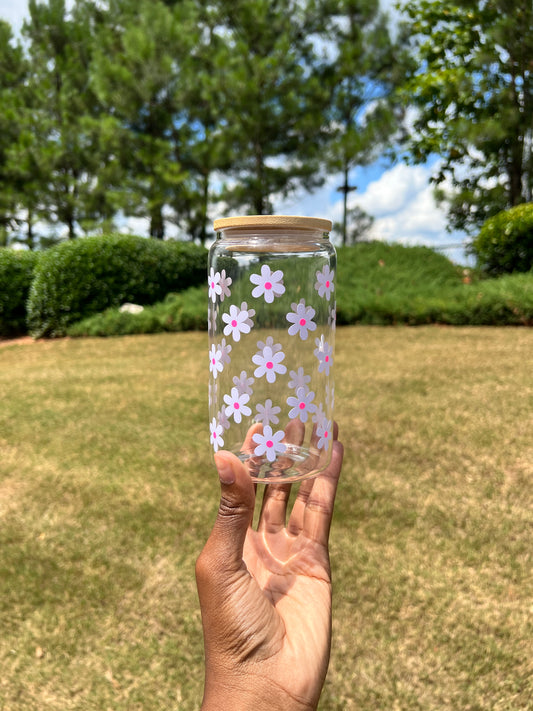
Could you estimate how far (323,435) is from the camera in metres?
2.00

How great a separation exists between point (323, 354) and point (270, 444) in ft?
1.37

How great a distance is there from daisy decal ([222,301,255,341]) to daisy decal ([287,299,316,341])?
169 millimetres

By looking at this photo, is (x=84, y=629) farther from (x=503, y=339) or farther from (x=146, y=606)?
(x=503, y=339)

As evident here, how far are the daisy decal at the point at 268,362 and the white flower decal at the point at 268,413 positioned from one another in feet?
0.54

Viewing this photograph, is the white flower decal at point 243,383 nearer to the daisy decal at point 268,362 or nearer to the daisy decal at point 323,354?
the daisy decal at point 268,362

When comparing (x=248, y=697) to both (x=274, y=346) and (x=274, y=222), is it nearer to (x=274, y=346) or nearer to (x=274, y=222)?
(x=274, y=346)

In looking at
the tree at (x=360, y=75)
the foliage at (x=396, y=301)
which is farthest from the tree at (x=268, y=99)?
the foliage at (x=396, y=301)

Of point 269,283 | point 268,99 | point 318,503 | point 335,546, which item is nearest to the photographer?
point 269,283

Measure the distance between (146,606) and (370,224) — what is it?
781 inches

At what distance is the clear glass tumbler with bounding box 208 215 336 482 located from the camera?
1.86 m

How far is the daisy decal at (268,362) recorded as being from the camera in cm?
186

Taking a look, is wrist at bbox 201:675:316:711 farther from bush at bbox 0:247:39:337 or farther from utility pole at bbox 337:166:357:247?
utility pole at bbox 337:166:357:247

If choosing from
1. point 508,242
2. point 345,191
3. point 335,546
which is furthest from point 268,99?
point 335,546

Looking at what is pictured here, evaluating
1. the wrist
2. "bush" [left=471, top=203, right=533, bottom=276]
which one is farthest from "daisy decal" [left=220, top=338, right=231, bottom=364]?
"bush" [left=471, top=203, right=533, bottom=276]
